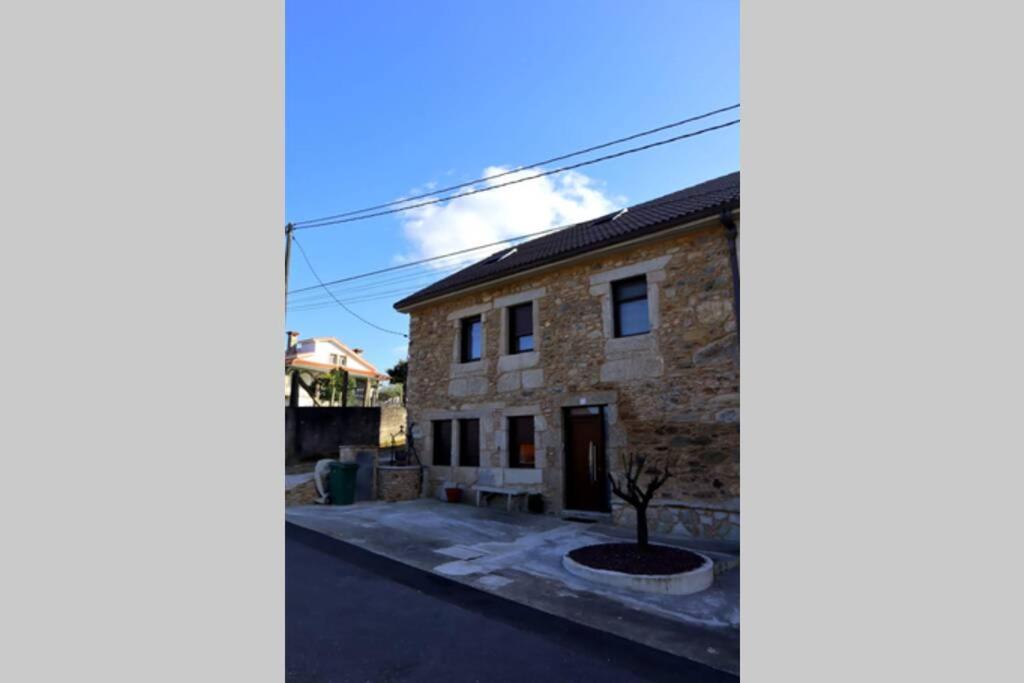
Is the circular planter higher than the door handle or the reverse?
the reverse

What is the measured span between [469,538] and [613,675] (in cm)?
460

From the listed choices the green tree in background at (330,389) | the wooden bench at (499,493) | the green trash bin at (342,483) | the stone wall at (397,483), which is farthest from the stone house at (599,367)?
the green tree in background at (330,389)

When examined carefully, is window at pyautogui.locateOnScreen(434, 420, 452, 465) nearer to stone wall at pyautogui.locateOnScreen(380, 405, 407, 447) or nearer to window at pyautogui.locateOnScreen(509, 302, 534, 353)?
window at pyautogui.locateOnScreen(509, 302, 534, 353)

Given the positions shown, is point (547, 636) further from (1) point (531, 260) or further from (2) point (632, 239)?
(1) point (531, 260)

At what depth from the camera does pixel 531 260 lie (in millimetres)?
10930

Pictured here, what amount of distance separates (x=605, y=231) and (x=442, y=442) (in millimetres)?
5845

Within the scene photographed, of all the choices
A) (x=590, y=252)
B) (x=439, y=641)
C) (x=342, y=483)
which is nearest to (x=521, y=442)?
(x=342, y=483)

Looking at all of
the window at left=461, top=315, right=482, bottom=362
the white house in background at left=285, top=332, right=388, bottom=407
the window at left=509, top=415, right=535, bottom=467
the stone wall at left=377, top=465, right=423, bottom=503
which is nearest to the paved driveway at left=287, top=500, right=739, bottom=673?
the stone wall at left=377, top=465, right=423, bottom=503

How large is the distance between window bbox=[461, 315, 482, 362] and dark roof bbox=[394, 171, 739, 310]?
0.78 meters

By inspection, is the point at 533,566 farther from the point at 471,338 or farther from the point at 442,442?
the point at 471,338

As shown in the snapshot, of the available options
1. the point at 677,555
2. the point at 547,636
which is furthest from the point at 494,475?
the point at 547,636

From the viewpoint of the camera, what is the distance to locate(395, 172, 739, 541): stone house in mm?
8312

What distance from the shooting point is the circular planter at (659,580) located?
5496 mm
